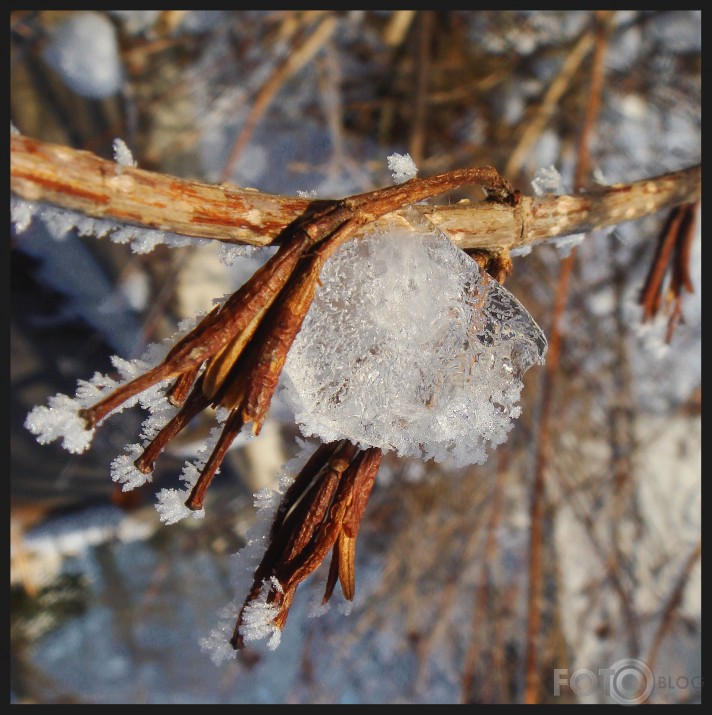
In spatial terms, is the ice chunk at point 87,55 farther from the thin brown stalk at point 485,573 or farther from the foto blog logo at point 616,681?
the foto blog logo at point 616,681

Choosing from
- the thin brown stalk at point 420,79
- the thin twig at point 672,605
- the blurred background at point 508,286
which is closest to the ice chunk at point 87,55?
the blurred background at point 508,286

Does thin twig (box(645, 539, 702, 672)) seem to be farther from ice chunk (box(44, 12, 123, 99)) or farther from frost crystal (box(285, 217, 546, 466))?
ice chunk (box(44, 12, 123, 99))

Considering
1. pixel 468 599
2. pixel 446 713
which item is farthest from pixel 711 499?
pixel 446 713

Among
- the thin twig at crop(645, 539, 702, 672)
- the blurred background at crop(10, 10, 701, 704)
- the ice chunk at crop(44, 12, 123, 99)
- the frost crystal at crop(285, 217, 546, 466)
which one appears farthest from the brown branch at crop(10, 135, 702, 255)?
the ice chunk at crop(44, 12, 123, 99)

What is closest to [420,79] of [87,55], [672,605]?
[87,55]

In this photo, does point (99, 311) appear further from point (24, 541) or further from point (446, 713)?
point (446, 713)
